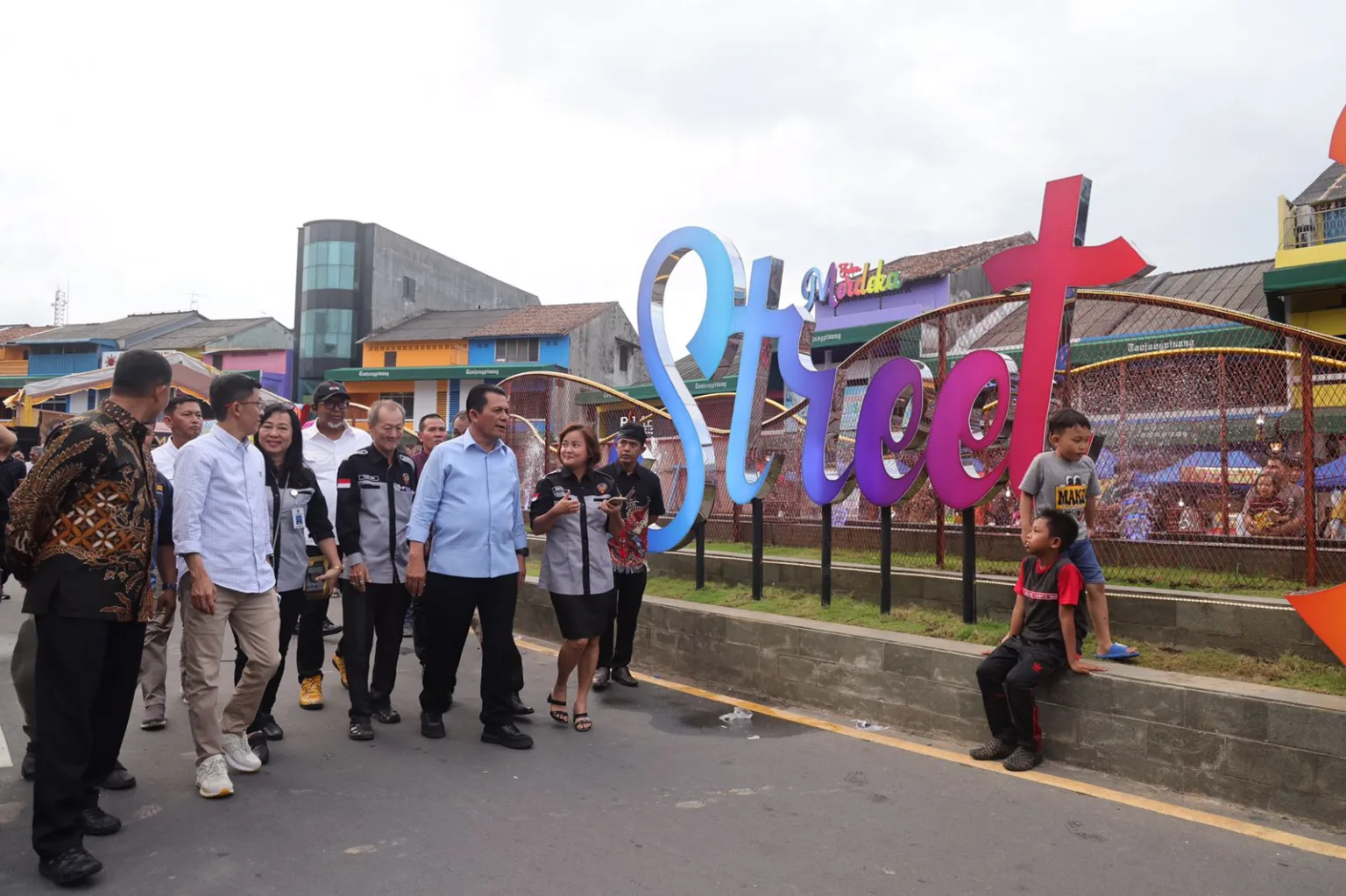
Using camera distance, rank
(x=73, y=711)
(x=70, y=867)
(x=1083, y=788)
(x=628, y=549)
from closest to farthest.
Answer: (x=70, y=867)
(x=73, y=711)
(x=1083, y=788)
(x=628, y=549)

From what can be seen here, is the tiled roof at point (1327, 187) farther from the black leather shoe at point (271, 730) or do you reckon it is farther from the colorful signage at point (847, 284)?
the black leather shoe at point (271, 730)

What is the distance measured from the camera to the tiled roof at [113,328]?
51594 mm

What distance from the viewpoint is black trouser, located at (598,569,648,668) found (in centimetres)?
689

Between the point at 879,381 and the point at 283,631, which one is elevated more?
the point at 879,381

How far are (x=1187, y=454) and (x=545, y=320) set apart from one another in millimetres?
39660

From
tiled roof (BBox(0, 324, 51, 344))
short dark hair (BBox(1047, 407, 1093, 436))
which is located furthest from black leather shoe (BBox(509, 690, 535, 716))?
tiled roof (BBox(0, 324, 51, 344))

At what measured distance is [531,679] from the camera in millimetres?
7328

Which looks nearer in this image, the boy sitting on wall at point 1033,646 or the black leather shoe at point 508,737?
the boy sitting on wall at point 1033,646

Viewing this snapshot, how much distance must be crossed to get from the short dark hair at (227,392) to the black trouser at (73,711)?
1137mm

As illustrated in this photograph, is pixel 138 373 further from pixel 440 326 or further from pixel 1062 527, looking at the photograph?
pixel 440 326

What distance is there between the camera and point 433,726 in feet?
18.2

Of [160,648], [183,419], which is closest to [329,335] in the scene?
[183,419]

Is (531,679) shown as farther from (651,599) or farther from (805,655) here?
(805,655)

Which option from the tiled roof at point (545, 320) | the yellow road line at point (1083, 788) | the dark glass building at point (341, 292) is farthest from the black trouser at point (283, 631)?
the dark glass building at point (341, 292)
